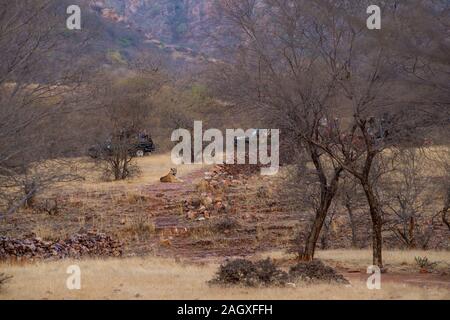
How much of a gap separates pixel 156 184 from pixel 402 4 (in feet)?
61.7

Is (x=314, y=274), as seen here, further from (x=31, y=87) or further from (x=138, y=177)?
(x=138, y=177)

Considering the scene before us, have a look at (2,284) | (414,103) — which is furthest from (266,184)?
(2,284)

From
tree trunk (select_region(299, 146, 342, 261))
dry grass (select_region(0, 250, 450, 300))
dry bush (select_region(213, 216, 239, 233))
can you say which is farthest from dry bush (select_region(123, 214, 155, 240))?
dry grass (select_region(0, 250, 450, 300))

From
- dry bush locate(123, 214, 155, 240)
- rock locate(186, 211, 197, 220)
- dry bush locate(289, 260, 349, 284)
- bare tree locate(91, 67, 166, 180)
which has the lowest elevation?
dry bush locate(123, 214, 155, 240)

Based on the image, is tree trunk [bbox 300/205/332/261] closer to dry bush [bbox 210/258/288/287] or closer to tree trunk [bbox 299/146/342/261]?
tree trunk [bbox 299/146/342/261]

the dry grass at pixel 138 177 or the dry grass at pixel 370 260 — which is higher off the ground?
the dry grass at pixel 138 177

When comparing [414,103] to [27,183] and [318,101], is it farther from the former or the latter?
[27,183]

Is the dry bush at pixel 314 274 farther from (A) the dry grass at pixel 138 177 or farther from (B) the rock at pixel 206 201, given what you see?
(B) the rock at pixel 206 201

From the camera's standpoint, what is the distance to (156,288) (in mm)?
10594

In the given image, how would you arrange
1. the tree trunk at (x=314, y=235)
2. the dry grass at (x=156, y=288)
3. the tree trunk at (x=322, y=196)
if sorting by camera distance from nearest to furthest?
the dry grass at (x=156, y=288) < the tree trunk at (x=322, y=196) < the tree trunk at (x=314, y=235)

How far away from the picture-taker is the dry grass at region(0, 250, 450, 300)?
32.2 feet

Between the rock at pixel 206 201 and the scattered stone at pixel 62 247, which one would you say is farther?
the rock at pixel 206 201

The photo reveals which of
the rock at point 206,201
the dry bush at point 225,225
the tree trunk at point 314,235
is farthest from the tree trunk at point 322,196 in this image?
the rock at point 206,201

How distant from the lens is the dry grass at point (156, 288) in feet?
32.2
